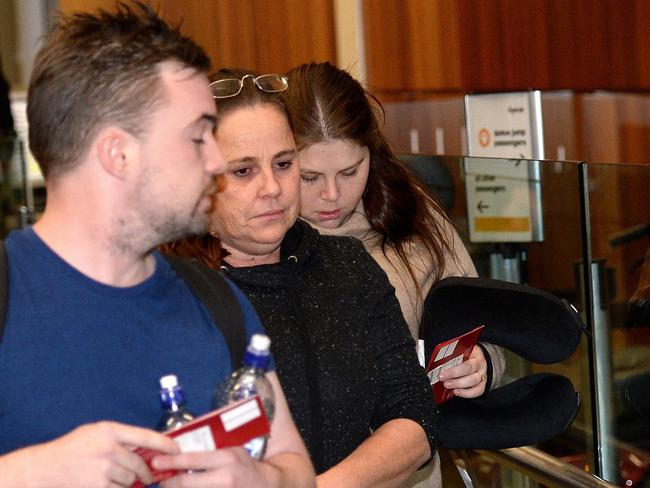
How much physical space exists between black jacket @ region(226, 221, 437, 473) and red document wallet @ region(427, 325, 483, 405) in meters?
0.16

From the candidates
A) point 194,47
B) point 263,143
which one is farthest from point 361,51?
point 194,47

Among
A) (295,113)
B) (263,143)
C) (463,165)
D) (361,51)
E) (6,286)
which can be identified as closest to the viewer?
(6,286)

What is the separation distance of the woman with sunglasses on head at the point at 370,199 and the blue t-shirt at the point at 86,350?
88 centimetres

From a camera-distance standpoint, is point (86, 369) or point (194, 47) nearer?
point (86, 369)

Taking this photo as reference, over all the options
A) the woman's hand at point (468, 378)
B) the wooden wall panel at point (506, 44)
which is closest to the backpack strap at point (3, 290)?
the woman's hand at point (468, 378)

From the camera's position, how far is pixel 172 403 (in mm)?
1460

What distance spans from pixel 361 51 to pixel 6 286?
491 centimetres

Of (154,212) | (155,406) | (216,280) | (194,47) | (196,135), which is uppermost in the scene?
(194,47)

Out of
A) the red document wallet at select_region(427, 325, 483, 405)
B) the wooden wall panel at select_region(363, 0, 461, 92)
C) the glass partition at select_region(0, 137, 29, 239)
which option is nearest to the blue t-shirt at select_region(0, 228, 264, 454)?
the red document wallet at select_region(427, 325, 483, 405)

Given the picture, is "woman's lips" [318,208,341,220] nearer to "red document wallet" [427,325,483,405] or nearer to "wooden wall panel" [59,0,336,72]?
"red document wallet" [427,325,483,405]

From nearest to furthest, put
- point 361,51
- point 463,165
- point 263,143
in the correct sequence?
point 263,143 → point 463,165 → point 361,51

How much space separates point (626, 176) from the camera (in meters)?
2.99

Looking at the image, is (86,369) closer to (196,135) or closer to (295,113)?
(196,135)

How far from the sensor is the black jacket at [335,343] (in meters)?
2.00
